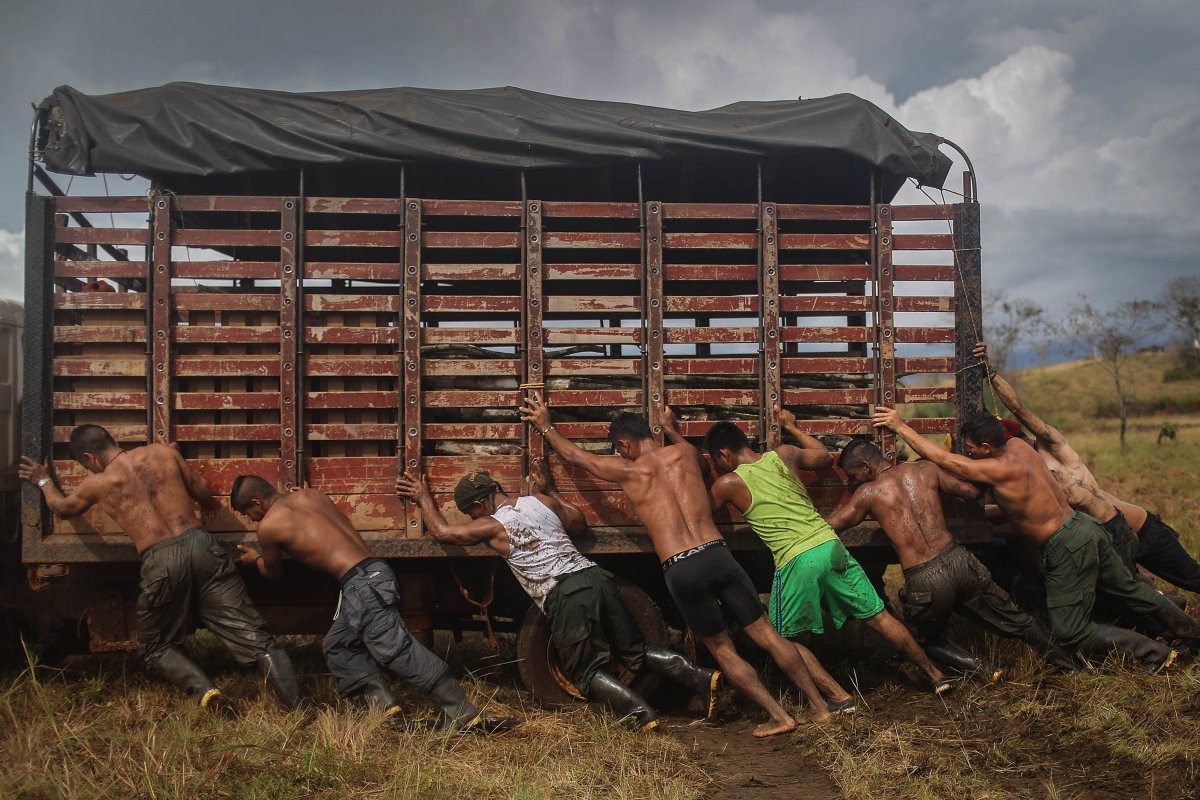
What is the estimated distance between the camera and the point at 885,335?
514 centimetres

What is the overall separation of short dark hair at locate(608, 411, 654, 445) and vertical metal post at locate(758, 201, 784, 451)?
743 mm

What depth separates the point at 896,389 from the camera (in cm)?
523

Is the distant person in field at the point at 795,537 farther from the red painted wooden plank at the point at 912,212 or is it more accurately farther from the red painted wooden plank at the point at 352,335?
the red painted wooden plank at the point at 352,335

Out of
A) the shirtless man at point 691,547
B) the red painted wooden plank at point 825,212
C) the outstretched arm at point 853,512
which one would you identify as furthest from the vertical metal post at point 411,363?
the outstretched arm at point 853,512

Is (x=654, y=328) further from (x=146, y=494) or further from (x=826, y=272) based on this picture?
(x=146, y=494)

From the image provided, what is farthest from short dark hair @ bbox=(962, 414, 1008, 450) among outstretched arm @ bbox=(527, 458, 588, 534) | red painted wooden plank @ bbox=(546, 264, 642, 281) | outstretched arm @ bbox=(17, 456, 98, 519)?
outstretched arm @ bbox=(17, 456, 98, 519)

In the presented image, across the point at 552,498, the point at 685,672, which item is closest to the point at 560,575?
the point at 552,498

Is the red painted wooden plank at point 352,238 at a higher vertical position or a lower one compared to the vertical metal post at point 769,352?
higher

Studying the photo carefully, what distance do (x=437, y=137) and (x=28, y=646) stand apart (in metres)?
3.95

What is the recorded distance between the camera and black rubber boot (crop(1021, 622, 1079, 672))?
5.07 m

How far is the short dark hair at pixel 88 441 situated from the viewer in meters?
4.68

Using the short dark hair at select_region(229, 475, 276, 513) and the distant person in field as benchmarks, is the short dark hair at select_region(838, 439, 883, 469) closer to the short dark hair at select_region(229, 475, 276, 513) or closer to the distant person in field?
the distant person in field

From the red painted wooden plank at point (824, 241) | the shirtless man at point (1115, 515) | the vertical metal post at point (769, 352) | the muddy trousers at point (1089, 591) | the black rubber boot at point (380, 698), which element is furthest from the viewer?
the shirtless man at point (1115, 515)

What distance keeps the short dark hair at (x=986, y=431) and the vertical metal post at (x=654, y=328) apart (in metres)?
1.82
